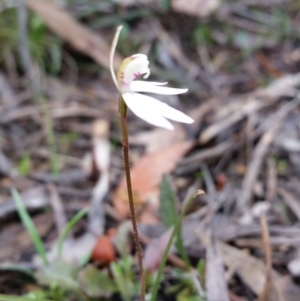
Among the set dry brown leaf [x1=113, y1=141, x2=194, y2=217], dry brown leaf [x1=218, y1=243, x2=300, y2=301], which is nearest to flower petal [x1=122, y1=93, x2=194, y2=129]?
dry brown leaf [x1=218, y1=243, x2=300, y2=301]

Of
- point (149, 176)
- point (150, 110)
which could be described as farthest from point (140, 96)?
point (149, 176)

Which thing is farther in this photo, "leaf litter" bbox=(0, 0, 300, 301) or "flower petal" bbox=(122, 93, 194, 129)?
"leaf litter" bbox=(0, 0, 300, 301)

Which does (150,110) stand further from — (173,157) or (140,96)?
(173,157)

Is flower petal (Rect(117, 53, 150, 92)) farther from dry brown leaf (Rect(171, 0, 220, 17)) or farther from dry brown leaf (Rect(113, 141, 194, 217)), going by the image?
dry brown leaf (Rect(171, 0, 220, 17))

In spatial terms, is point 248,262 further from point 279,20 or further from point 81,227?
point 279,20

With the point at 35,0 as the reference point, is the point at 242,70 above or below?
below

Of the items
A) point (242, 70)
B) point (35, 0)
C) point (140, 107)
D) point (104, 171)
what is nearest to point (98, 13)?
point (35, 0)
